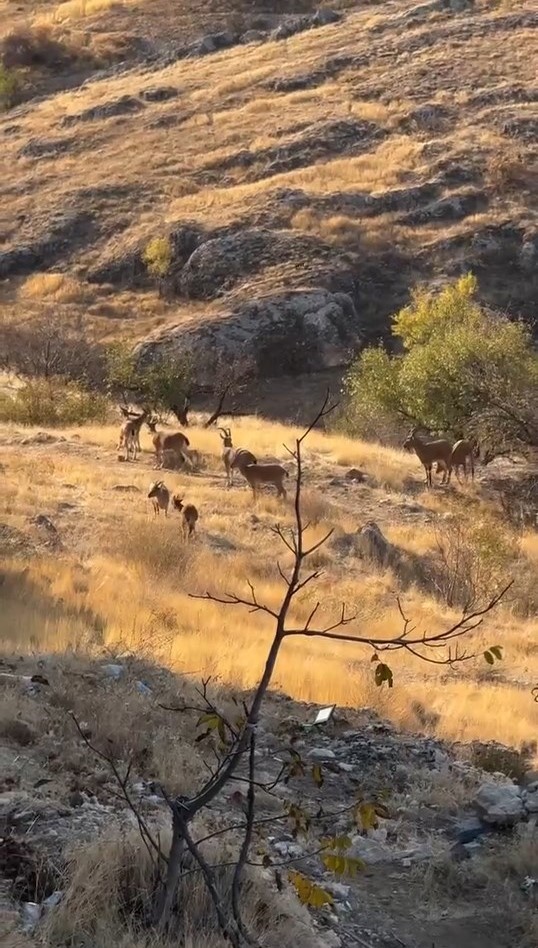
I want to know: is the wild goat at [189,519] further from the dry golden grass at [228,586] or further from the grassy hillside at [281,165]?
the grassy hillside at [281,165]

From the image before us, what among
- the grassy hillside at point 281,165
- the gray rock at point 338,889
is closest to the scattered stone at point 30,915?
the gray rock at point 338,889

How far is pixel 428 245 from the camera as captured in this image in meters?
42.1

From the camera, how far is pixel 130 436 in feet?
72.9

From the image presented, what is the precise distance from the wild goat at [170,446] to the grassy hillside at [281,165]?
1756 cm

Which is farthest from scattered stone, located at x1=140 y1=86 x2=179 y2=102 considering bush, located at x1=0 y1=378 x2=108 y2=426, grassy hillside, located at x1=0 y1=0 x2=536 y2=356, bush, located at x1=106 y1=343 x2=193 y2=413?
bush, located at x1=0 y1=378 x2=108 y2=426

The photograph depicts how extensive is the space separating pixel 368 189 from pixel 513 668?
3547 centimetres

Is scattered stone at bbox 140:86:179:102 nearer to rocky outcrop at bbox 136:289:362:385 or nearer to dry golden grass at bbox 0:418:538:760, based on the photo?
rocky outcrop at bbox 136:289:362:385

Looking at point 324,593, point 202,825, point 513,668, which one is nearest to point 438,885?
point 202,825

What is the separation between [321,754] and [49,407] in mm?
21171

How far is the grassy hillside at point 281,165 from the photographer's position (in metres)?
41.2

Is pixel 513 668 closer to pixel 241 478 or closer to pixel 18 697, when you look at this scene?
pixel 18 697

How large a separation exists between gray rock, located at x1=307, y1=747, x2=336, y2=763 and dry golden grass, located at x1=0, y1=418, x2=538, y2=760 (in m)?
1.43

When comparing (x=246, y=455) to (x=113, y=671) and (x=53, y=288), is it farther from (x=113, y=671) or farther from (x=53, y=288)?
(x=53, y=288)

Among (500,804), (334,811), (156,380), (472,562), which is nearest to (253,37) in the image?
(156,380)
